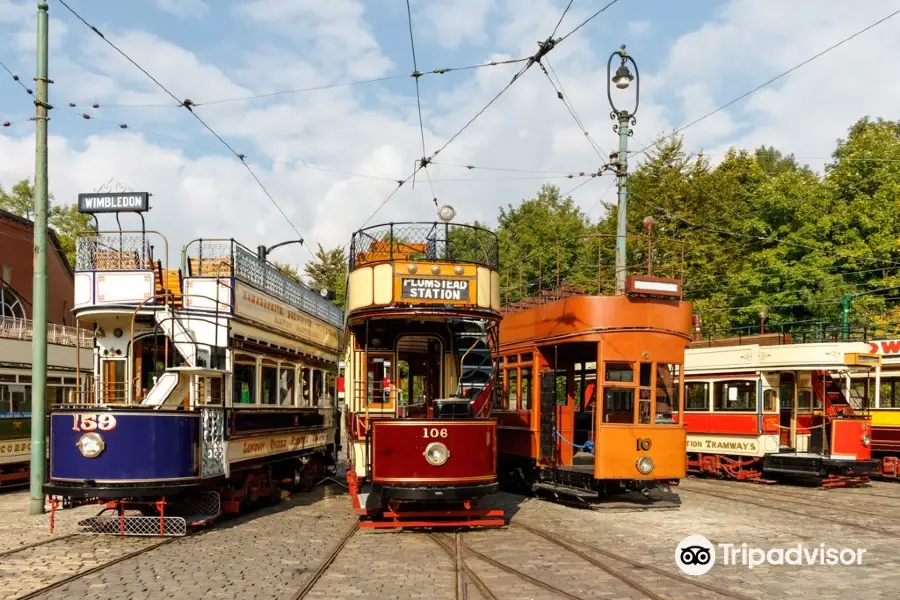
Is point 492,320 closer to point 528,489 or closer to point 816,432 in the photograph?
point 528,489

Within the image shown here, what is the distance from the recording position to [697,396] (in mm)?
19906

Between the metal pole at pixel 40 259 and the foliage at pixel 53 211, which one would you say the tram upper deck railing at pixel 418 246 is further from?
the foliage at pixel 53 211

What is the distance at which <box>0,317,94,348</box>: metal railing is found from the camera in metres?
17.5

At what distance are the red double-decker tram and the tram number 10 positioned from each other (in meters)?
3.22

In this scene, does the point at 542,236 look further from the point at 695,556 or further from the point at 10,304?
the point at 695,556

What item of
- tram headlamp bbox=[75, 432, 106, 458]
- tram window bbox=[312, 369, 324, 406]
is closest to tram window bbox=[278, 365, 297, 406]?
tram window bbox=[312, 369, 324, 406]

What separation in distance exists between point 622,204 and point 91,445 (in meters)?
9.84

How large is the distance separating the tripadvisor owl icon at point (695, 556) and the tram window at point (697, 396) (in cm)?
998

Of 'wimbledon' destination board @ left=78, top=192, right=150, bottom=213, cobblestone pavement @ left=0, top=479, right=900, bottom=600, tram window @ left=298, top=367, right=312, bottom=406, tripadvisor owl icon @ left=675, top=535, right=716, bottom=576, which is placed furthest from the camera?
tram window @ left=298, top=367, right=312, bottom=406

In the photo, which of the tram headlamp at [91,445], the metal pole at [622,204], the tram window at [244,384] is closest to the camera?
the tram headlamp at [91,445]

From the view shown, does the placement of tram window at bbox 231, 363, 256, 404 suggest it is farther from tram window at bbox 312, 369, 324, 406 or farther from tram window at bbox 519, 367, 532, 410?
tram window at bbox 519, 367, 532, 410

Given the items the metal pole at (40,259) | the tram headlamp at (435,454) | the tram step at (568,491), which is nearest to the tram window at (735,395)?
the tram step at (568,491)

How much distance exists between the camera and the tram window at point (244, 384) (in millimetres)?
12352

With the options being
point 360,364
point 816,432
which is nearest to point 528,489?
point 360,364
